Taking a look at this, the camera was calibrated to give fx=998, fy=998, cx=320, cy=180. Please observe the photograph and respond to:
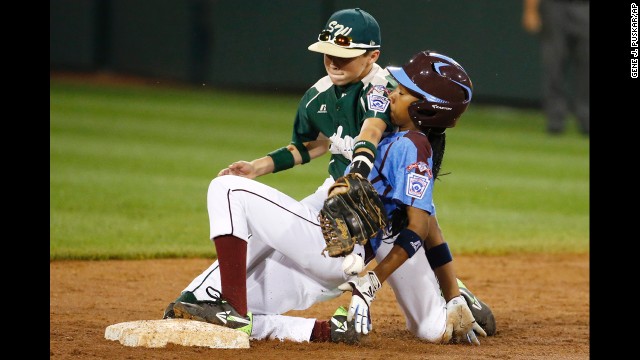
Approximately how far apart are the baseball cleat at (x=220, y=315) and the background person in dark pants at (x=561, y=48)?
10769mm

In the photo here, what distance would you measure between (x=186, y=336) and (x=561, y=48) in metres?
11.3

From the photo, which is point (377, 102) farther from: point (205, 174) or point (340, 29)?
point (205, 174)

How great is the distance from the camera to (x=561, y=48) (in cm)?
1438

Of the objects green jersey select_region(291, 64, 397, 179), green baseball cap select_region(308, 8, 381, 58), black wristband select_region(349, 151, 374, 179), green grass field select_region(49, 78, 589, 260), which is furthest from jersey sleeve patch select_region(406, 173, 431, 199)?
green grass field select_region(49, 78, 589, 260)

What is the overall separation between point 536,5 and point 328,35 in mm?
10858

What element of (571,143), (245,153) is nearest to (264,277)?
(245,153)

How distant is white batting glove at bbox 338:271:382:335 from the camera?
3.93 metres

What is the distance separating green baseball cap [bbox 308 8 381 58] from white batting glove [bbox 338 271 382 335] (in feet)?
3.70

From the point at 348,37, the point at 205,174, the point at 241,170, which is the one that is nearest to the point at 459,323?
the point at 241,170

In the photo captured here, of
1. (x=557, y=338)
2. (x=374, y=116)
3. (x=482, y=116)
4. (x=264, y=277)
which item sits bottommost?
(x=482, y=116)

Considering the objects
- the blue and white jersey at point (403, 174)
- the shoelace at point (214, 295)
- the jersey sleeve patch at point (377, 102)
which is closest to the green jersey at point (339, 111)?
the jersey sleeve patch at point (377, 102)

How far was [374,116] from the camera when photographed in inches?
169

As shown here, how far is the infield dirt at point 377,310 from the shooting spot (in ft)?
13.6
